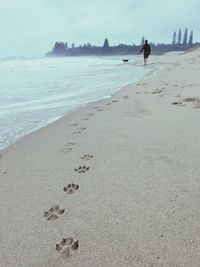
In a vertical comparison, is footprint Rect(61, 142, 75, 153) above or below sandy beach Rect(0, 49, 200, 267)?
below

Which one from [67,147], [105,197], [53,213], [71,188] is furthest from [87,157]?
[53,213]

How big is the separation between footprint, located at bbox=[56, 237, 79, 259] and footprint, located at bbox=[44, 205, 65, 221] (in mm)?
285

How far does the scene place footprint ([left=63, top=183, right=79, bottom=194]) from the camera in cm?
256

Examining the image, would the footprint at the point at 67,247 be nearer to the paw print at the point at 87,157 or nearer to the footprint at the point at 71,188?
the footprint at the point at 71,188

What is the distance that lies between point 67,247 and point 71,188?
77 cm

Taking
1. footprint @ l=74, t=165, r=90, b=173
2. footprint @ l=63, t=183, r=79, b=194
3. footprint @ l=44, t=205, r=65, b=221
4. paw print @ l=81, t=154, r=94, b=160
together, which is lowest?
paw print @ l=81, t=154, r=94, b=160

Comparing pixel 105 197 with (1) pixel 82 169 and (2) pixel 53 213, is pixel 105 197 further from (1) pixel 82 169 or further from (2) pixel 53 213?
(1) pixel 82 169

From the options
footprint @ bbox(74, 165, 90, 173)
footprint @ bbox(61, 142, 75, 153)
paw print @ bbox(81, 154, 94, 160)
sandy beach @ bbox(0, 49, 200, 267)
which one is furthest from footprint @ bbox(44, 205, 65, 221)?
footprint @ bbox(61, 142, 75, 153)

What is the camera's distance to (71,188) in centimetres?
261

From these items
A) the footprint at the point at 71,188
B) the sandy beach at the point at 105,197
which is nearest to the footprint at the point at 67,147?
the sandy beach at the point at 105,197

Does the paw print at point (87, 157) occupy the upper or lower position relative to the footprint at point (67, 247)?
lower

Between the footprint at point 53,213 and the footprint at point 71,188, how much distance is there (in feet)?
0.79

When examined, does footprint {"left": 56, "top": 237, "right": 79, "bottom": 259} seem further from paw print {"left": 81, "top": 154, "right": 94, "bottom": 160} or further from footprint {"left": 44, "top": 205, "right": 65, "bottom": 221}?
paw print {"left": 81, "top": 154, "right": 94, "bottom": 160}

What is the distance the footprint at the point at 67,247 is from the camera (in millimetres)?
1828
